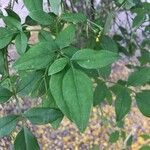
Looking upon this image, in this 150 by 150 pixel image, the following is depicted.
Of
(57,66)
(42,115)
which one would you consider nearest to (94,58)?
(57,66)

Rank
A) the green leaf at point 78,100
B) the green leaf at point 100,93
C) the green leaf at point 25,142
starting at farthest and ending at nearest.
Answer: the green leaf at point 100,93
the green leaf at point 25,142
the green leaf at point 78,100

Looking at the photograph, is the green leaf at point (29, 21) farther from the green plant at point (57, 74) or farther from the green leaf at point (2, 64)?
the green leaf at point (2, 64)

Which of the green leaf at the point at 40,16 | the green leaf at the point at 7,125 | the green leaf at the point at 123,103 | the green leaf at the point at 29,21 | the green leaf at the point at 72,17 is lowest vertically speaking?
the green leaf at the point at 123,103

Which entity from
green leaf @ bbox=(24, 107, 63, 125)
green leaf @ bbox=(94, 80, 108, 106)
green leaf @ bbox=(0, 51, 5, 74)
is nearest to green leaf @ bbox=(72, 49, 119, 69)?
green leaf @ bbox=(24, 107, 63, 125)

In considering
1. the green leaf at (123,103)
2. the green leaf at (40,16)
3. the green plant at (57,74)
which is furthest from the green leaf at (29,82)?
the green leaf at (123,103)

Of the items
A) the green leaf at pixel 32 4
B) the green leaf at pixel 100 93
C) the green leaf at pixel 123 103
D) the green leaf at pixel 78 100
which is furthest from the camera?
the green leaf at pixel 100 93

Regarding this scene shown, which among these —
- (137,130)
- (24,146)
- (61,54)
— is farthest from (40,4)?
(137,130)

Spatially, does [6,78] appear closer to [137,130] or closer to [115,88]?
[115,88]

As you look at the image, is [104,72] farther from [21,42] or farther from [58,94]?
[58,94]
